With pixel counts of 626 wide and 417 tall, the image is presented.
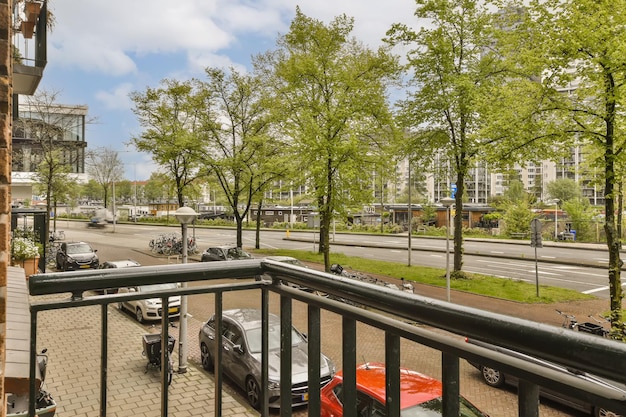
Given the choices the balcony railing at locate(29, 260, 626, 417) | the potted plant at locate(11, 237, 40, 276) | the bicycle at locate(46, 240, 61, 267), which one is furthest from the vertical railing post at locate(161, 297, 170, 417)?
the bicycle at locate(46, 240, 61, 267)

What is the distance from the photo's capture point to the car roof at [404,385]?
4.13 feet

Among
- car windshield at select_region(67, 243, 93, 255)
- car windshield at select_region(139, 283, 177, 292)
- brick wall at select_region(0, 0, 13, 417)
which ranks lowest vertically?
car windshield at select_region(67, 243, 93, 255)

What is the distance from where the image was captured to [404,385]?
4.52 feet

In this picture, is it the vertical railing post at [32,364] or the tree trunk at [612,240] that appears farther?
the tree trunk at [612,240]

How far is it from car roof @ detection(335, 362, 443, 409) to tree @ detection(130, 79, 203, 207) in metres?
26.2

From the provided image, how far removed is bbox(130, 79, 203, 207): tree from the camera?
26969 mm

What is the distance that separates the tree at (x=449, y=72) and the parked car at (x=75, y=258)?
52.5ft

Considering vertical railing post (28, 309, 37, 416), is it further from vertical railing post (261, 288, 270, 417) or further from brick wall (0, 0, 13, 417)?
vertical railing post (261, 288, 270, 417)

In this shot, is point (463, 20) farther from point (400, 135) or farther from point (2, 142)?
point (2, 142)

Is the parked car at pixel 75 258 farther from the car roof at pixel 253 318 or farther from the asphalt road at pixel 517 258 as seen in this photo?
the car roof at pixel 253 318

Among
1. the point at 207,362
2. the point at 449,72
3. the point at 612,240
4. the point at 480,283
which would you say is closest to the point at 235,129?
the point at 449,72

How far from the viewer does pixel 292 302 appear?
5.83 feet

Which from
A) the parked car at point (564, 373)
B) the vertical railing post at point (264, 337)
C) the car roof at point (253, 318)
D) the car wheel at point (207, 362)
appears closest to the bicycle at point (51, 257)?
the car wheel at point (207, 362)

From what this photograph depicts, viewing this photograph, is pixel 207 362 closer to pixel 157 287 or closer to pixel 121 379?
pixel 121 379
